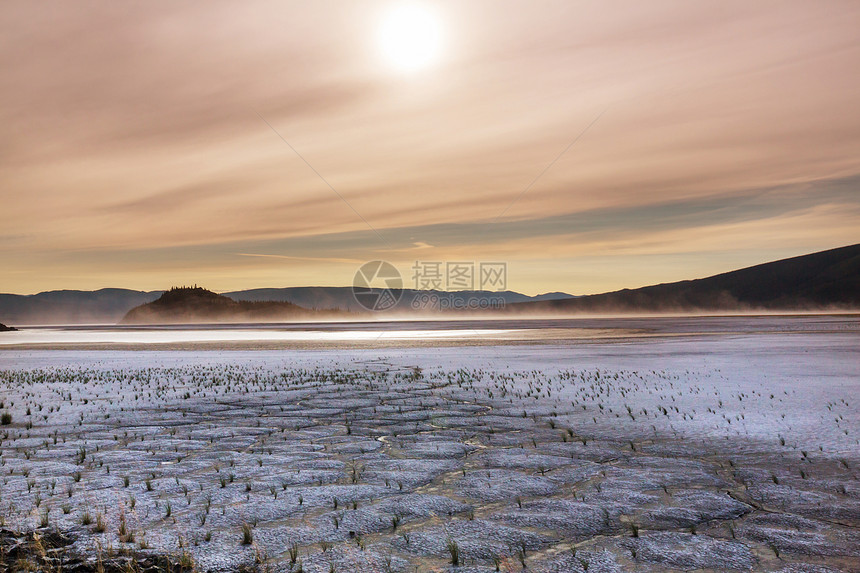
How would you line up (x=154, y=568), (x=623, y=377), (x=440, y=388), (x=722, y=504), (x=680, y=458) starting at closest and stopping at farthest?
(x=154, y=568) → (x=722, y=504) → (x=680, y=458) → (x=440, y=388) → (x=623, y=377)

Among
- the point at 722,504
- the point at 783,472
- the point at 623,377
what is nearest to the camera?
the point at 722,504

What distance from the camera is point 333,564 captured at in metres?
5.87

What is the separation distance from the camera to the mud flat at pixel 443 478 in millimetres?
6105

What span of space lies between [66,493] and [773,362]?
25.2 metres

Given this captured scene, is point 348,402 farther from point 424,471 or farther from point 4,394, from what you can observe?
point 4,394

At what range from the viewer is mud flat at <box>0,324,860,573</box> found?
611 centimetres

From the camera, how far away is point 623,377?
69.9ft

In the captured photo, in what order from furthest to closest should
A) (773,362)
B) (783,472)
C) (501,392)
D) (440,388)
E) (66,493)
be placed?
(773,362) → (440,388) → (501,392) → (783,472) → (66,493)

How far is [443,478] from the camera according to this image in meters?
8.86

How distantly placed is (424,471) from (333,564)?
11.4ft

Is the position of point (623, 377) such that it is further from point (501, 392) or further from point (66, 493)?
point (66, 493)

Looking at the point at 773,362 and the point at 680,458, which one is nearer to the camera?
the point at 680,458

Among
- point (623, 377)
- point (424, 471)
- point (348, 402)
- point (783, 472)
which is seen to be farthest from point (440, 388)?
point (783, 472)

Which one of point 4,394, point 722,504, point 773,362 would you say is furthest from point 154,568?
point 773,362
